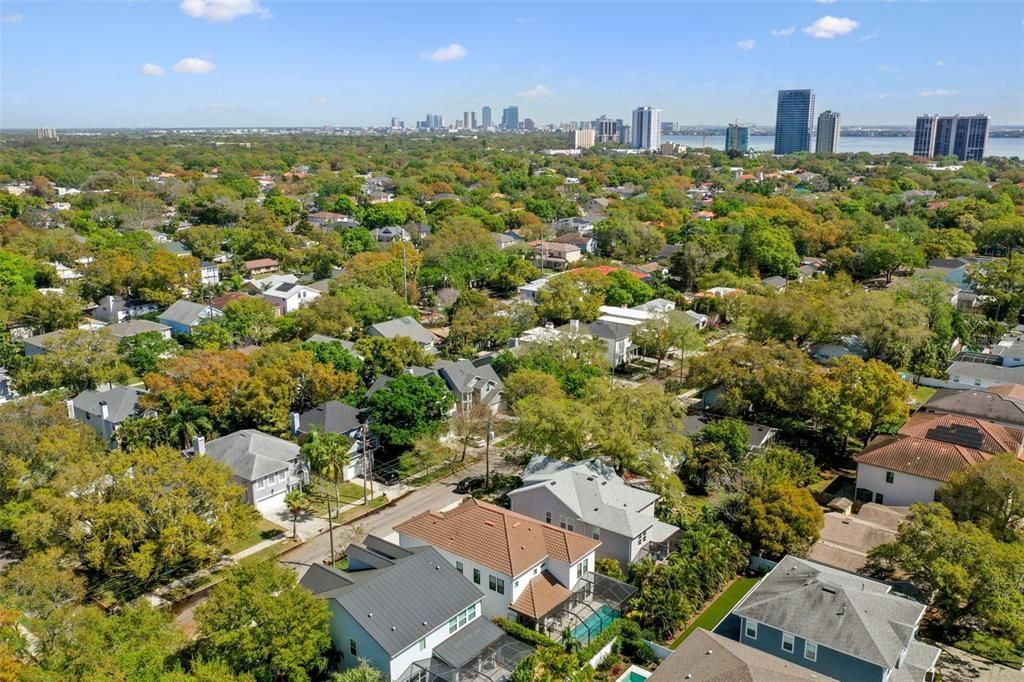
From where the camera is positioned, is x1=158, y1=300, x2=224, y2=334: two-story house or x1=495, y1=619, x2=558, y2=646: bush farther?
x1=158, y1=300, x2=224, y2=334: two-story house

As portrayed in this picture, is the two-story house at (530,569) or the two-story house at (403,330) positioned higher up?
the two-story house at (403,330)

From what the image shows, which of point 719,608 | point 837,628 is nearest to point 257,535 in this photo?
point 719,608

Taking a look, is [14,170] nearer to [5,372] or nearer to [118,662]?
[5,372]

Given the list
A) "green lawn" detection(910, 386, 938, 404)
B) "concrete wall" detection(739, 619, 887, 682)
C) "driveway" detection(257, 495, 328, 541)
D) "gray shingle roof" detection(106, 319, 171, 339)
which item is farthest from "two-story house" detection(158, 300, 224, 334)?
"green lawn" detection(910, 386, 938, 404)

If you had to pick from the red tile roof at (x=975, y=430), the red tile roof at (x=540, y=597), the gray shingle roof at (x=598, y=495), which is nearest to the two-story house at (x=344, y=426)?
the gray shingle roof at (x=598, y=495)

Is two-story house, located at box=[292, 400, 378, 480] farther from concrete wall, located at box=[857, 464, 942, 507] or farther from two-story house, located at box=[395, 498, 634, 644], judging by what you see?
concrete wall, located at box=[857, 464, 942, 507]

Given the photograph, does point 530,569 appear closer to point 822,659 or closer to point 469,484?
point 822,659

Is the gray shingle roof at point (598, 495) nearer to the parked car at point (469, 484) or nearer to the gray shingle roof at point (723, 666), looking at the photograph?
the parked car at point (469, 484)
